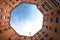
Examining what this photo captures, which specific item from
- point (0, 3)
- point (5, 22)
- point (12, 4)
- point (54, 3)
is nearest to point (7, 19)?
point (5, 22)

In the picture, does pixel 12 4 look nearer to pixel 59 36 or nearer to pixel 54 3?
pixel 54 3

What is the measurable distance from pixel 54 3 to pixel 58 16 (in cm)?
681

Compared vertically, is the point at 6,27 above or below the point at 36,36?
above

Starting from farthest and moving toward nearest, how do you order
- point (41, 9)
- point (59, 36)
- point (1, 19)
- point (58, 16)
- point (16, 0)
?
point (41, 9) < point (16, 0) < point (1, 19) < point (58, 16) < point (59, 36)

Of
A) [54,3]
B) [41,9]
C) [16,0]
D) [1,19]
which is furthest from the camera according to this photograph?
[41,9]

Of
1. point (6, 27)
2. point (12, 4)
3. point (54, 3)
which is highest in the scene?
point (54, 3)

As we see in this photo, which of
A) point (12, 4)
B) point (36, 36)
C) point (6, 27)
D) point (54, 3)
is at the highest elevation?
point (54, 3)

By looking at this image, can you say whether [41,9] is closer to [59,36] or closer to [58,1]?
[58,1]

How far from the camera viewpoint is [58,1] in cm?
3450

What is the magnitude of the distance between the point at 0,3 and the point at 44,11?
16238mm

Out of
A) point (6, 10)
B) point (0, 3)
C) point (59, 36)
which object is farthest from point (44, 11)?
point (59, 36)

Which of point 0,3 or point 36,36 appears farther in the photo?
point 36,36

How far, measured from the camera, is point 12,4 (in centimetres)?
4841

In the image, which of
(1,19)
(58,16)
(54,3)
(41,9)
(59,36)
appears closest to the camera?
(59,36)
